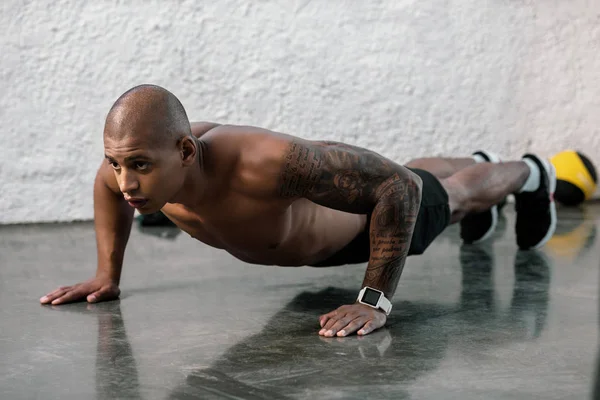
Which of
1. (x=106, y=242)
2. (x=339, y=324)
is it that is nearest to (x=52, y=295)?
(x=106, y=242)

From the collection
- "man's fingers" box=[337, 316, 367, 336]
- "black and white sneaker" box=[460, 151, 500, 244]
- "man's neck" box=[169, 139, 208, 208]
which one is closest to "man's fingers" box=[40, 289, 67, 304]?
"man's neck" box=[169, 139, 208, 208]

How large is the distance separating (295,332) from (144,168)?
0.63 m

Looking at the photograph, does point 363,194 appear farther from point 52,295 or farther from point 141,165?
point 52,295

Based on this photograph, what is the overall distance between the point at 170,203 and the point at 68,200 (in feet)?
8.50

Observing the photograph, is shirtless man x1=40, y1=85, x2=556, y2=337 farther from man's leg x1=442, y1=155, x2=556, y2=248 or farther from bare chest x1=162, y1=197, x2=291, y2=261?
man's leg x1=442, y1=155, x2=556, y2=248

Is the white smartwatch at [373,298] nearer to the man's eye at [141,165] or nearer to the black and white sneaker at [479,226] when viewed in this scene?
the man's eye at [141,165]

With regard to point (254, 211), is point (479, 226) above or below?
below

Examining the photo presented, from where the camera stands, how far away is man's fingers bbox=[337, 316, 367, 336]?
7.88ft

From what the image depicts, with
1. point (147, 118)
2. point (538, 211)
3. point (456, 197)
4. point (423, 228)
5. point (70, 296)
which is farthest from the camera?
point (538, 211)

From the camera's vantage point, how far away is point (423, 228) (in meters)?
3.05

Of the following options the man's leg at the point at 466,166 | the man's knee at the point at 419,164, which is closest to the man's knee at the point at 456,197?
the man's leg at the point at 466,166

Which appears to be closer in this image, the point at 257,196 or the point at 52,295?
the point at 257,196

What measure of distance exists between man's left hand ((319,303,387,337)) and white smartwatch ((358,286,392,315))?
1cm

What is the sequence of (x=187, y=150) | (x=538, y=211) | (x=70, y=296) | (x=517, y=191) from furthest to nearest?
(x=538, y=211) < (x=517, y=191) < (x=70, y=296) < (x=187, y=150)
